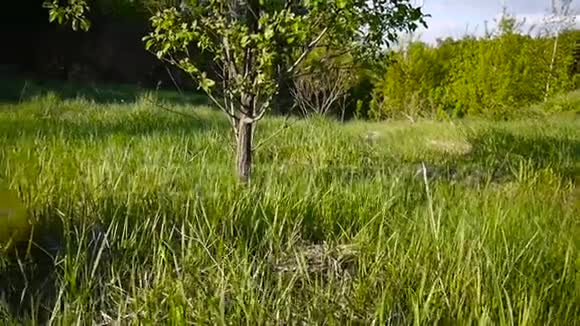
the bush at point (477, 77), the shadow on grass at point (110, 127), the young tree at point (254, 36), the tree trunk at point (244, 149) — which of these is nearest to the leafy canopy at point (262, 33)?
the young tree at point (254, 36)

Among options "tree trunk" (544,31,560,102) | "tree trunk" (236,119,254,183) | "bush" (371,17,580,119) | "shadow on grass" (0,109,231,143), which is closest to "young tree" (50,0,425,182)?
"tree trunk" (236,119,254,183)

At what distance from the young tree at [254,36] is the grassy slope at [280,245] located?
1.41ft

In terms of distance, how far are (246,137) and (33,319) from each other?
66.2 inches

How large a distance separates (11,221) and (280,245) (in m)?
0.94

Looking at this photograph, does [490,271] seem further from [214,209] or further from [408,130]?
[408,130]

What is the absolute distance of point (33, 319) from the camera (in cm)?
142

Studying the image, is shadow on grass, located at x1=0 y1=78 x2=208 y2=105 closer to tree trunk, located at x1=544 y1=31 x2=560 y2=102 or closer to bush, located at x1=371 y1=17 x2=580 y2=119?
bush, located at x1=371 y1=17 x2=580 y2=119

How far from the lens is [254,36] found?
2.48 meters

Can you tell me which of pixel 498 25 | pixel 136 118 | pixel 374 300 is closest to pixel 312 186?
pixel 374 300

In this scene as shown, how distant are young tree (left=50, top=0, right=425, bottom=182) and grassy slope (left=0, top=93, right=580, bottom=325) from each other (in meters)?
0.43

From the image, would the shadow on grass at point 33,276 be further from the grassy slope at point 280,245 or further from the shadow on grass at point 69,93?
the shadow on grass at point 69,93

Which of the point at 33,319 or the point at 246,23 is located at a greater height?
the point at 246,23

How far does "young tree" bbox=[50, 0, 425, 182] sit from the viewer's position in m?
2.54

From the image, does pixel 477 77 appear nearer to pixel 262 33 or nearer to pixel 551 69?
pixel 551 69
